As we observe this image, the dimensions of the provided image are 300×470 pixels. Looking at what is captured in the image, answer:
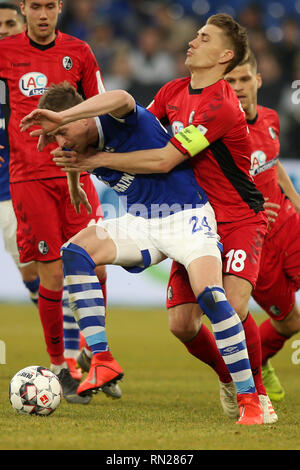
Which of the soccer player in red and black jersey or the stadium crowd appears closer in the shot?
the soccer player in red and black jersey

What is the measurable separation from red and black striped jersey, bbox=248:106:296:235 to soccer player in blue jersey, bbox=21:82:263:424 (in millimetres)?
1163

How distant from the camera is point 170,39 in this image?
537 inches

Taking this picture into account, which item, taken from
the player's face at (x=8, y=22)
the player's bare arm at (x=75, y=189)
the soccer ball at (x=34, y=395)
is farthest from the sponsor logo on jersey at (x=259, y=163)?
the player's face at (x=8, y=22)

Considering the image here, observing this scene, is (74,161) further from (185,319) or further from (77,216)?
(77,216)

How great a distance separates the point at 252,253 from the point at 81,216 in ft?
5.48

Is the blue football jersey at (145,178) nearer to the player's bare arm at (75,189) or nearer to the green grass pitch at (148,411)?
the player's bare arm at (75,189)

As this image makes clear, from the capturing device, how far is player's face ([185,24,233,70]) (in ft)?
16.6

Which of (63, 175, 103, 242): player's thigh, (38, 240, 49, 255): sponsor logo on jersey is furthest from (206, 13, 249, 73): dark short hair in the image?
(38, 240, 49, 255): sponsor logo on jersey

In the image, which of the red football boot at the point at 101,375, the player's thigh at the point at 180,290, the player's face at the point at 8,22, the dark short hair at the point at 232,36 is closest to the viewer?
the red football boot at the point at 101,375

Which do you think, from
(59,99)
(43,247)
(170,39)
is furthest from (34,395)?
(170,39)

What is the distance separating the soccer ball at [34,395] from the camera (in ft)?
15.3

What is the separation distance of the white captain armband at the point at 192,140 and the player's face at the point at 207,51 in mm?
525

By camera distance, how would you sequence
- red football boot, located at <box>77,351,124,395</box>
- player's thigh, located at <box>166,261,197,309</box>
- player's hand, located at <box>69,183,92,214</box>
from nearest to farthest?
red football boot, located at <box>77,351,124,395</box> < player's thigh, located at <box>166,261,197,309</box> < player's hand, located at <box>69,183,92,214</box>

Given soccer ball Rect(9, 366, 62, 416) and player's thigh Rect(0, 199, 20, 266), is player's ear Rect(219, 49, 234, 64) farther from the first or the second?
player's thigh Rect(0, 199, 20, 266)
